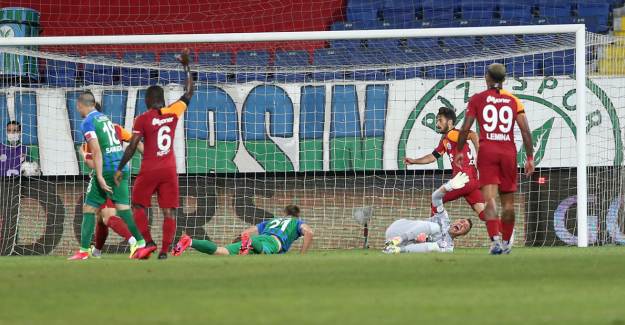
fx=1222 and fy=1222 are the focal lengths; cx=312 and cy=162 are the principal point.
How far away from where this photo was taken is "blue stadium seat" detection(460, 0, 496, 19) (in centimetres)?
A: 2372

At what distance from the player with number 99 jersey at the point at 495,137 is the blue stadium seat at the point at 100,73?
784 centimetres

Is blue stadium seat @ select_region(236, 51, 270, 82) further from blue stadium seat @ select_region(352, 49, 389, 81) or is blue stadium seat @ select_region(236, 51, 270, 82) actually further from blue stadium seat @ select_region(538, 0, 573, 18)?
blue stadium seat @ select_region(538, 0, 573, 18)

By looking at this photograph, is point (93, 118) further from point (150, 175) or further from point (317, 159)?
point (317, 159)

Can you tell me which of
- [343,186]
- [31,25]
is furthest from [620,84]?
[31,25]

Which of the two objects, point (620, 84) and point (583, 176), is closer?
point (583, 176)

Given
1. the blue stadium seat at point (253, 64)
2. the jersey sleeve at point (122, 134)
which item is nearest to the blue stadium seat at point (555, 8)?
the blue stadium seat at point (253, 64)

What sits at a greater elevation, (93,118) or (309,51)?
(309,51)

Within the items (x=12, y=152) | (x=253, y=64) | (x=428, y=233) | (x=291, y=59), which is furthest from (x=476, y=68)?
(x=12, y=152)

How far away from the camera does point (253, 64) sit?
65.7 feet

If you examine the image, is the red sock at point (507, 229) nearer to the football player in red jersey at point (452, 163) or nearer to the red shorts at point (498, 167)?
the red shorts at point (498, 167)

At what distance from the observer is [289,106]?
61.1ft

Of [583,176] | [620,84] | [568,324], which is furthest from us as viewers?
[620,84]

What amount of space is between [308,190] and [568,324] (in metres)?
12.3

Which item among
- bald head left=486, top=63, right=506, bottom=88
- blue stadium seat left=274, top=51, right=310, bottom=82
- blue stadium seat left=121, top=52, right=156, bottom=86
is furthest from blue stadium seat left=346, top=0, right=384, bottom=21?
bald head left=486, top=63, right=506, bottom=88
